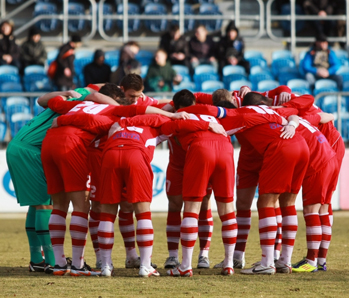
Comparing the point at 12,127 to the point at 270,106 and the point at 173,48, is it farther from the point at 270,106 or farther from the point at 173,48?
the point at 270,106

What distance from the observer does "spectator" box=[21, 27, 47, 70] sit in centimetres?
1628

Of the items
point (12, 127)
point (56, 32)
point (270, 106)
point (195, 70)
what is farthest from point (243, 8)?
point (270, 106)

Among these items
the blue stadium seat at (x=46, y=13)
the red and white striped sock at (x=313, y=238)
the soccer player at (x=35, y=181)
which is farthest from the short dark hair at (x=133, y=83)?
the blue stadium seat at (x=46, y=13)

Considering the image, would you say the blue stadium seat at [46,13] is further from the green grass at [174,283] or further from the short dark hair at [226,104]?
the short dark hair at [226,104]

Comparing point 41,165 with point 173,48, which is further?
point 173,48

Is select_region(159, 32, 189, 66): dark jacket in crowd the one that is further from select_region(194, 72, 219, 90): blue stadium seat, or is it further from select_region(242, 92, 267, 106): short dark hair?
select_region(242, 92, 267, 106): short dark hair

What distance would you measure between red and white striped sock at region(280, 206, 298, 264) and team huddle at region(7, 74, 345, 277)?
0.04ft

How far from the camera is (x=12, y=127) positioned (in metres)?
13.9

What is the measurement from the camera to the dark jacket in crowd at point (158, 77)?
15.1m

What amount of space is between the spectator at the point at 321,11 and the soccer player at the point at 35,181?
12382 millimetres

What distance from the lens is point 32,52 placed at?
16.4 m

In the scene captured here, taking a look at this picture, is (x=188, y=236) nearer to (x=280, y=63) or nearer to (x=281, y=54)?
(x=280, y=63)

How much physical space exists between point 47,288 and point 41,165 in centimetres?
180

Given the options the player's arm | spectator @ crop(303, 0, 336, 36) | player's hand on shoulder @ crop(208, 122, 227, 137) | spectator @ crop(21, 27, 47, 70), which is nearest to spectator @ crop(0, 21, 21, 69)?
spectator @ crop(21, 27, 47, 70)
